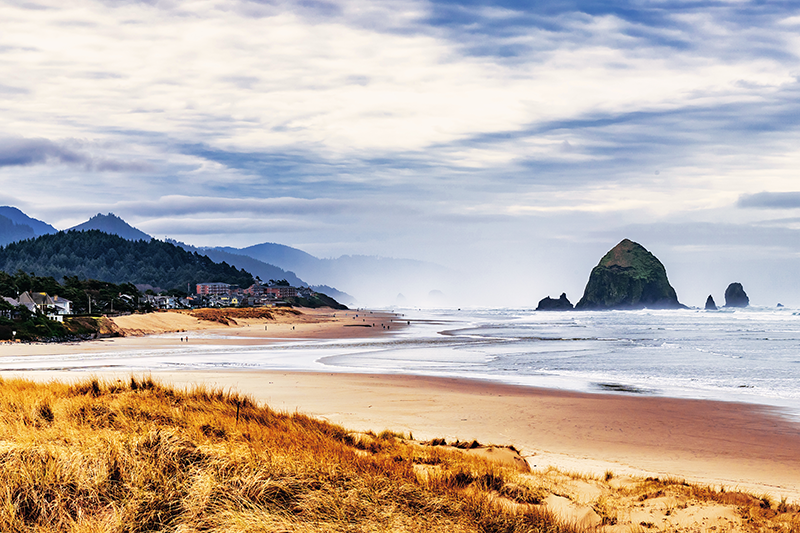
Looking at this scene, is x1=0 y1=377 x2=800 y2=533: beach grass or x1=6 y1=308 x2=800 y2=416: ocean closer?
x1=0 y1=377 x2=800 y2=533: beach grass

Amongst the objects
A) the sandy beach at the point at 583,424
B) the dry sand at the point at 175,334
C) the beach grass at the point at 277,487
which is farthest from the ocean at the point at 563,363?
the beach grass at the point at 277,487


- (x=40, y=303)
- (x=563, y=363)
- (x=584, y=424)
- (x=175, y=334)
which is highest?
(x=40, y=303)

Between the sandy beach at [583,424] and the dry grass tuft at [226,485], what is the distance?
11.9ft

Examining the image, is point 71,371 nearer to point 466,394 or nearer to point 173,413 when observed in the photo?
point 466,394

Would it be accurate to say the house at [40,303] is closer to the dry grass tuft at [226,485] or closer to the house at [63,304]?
the house at [63,304]

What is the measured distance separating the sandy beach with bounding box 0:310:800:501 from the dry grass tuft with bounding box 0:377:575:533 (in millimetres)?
3634

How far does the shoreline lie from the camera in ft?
33.2

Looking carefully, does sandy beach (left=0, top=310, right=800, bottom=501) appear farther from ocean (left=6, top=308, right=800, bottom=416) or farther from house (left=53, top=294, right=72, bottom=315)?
house (left=53, top=294, right=72, bottom=315)

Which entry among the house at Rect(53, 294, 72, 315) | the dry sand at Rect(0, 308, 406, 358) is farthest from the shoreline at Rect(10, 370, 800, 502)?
the house at Rect(53, 294, 72, 315)

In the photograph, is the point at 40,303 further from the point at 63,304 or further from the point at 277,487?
the point at 277,487

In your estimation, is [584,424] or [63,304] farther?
[63,304]

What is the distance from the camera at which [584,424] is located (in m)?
13.8

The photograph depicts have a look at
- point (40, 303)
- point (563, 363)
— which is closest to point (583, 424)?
point (563, 363)

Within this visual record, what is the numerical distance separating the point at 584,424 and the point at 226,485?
10081 millimetres
